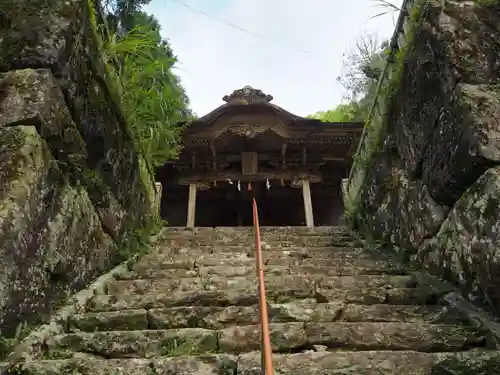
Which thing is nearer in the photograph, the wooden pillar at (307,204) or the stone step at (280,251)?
the stone step at (280,251)

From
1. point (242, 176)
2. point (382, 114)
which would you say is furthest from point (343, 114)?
point (382, 114)

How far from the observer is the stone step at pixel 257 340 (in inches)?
117

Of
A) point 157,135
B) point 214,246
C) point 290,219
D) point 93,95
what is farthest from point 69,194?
point 290,219

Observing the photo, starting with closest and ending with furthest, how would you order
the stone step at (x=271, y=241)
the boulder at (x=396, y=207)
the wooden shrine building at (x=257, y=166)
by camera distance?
1. the boulder at (x=396, y=207)
2. the stone step at (x=271, y=241)
3. the wooden shrine building at (x=257, y=166)

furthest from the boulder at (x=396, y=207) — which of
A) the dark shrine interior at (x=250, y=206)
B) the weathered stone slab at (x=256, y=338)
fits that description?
the dark shrine interior at (x=250, y=206)

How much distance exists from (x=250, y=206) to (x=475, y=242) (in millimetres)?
10224

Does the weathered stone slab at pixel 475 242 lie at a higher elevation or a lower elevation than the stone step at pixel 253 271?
higher

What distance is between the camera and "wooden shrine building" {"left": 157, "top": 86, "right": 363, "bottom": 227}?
37.3 feet

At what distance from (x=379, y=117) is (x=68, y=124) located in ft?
12.1

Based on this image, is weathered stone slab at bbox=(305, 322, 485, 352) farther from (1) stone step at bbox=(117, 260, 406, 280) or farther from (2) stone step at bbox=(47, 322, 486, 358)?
(1) stone step at bbox=(117, 260, 406, 280)

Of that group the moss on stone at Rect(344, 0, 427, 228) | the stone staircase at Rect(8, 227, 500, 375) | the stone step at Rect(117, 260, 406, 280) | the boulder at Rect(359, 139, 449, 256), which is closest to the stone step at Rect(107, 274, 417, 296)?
the stone staircase at Rect(8, 227, 500, 375)

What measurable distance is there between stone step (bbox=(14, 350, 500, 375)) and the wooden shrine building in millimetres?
7908

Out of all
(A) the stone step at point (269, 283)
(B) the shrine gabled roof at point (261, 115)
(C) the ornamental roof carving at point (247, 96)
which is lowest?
(A) the stone step at point (269, 283)

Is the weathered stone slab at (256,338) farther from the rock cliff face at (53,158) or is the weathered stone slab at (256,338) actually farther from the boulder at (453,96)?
the boulder at (453,96)
